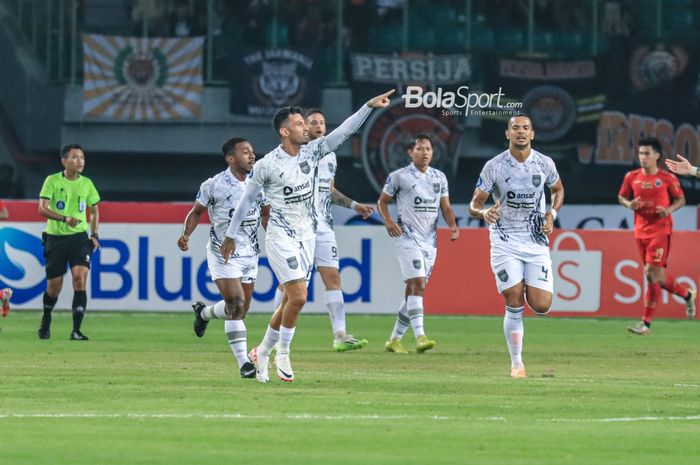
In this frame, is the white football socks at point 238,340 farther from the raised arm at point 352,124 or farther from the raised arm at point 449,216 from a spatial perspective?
→ the raised arm at point 449,216

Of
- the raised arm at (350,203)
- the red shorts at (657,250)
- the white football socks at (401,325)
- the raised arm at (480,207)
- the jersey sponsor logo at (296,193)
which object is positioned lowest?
the white football socks at (401,325)

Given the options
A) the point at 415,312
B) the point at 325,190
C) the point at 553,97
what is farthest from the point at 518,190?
the point at 553,97

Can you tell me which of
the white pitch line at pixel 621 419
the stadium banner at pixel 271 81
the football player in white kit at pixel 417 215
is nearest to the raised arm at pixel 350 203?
the football player in white kit at pixel 417 215

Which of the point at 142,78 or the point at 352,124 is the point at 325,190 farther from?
the point at 142,78

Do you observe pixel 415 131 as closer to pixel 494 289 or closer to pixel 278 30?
pixel 278 30

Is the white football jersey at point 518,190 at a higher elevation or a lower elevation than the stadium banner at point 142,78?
lower

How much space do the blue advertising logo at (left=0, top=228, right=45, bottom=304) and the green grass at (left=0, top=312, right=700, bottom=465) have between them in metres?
4.68

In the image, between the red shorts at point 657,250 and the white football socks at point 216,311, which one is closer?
the white football socks at point 216,311

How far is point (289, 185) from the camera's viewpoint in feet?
43.0

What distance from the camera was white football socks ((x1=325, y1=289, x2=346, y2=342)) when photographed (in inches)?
686

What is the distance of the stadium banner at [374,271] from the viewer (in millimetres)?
23609

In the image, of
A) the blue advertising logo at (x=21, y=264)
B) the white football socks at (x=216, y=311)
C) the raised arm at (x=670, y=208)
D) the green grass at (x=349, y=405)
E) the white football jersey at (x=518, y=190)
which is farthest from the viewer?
the blue advertising logo at (x=21, y=264)

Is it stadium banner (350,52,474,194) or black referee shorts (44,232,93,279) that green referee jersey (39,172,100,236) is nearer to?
black referee shorts (44,232,93,279)

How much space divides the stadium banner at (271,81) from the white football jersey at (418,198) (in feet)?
33.4
